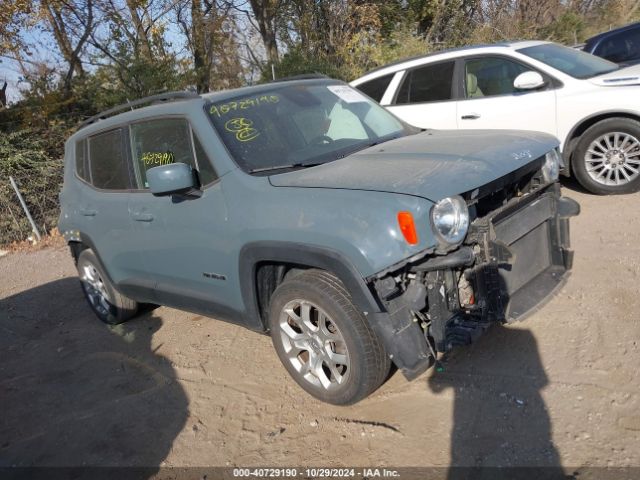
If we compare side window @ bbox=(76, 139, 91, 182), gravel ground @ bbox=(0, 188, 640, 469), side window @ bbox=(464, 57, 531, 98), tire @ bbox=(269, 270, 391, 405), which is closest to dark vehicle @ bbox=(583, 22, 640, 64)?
side window @ bbox=(464, 57, 531, 98)

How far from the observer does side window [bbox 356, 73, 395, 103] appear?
7.05m

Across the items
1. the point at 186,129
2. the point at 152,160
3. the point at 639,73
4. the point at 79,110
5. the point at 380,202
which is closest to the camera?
the point at 380,202

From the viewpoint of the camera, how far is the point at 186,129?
12.0 ft

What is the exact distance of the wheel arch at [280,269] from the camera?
2725mm

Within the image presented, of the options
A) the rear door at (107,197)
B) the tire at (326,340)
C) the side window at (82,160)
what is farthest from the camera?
the side window at (82,160)

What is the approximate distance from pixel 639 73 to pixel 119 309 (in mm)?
5771

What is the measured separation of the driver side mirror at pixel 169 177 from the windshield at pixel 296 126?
34 cm

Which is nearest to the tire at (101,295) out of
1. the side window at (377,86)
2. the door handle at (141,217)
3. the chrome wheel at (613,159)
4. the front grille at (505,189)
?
the door handle at (141,217)

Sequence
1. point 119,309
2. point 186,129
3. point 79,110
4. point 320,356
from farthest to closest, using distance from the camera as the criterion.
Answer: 1. point 79,110
2. point 119,309
3. point 186,129
4. point 320,356

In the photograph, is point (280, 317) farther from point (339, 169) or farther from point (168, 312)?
point (168, 312)

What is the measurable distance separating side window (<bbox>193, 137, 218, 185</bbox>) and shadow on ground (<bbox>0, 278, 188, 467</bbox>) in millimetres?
1525

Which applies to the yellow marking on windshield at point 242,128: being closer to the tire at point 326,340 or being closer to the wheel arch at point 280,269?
the wheel arch at point 280,269

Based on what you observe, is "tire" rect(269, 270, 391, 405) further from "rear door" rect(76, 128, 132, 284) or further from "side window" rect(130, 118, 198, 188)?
"rear door" rect(76, 128, 132, 284)

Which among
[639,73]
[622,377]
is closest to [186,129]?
[622,377]
